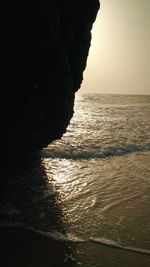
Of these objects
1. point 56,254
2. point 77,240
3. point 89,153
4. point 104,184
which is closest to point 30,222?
point 77,240

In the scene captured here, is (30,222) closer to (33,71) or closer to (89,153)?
(33,71)

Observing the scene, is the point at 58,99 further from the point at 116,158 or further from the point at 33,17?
the point at 116,158

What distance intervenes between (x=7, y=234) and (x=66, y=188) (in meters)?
2.87

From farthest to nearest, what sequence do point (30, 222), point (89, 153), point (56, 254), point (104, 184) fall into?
point (89, 153)
point (104, 184)
point (30, 222)
point (56, 254)

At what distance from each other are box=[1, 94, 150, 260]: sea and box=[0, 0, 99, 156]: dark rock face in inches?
44.6

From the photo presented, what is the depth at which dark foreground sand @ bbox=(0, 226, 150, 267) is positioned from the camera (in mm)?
5188

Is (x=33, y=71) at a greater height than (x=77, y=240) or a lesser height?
greater

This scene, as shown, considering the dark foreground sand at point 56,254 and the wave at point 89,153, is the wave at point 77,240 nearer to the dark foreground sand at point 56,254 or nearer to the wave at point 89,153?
the dark foreground sand at point 56,254

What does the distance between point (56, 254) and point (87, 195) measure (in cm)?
281

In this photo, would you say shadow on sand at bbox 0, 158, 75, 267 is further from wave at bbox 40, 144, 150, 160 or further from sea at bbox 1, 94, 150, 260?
wave at bbox 40, 144, 150, 160

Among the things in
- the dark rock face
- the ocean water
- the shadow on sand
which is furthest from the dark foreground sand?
the dark rock face

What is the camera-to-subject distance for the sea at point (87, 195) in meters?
6.26

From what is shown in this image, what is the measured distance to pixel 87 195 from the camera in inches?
321

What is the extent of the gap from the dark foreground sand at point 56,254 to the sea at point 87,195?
0.73 feet
